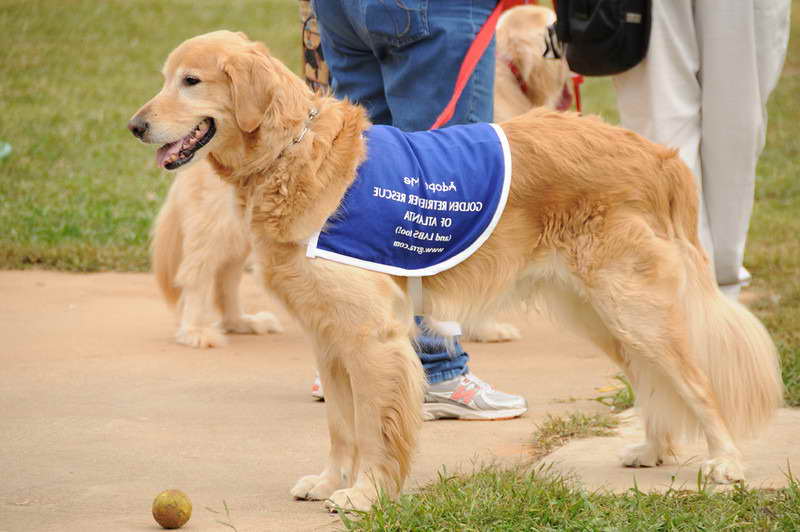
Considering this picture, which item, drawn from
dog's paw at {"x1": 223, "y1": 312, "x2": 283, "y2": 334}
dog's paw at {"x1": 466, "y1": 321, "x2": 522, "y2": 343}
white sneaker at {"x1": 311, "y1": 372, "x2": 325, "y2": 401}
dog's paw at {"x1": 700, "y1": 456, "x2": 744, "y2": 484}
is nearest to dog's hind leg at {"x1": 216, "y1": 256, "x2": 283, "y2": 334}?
dog's paw at {"x1": 223, "y1": 312, "x2": 283, "y2": 334}

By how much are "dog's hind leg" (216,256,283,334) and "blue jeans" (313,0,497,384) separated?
2001 millimetres

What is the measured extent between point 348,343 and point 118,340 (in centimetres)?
290

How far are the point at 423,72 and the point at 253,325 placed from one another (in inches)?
104

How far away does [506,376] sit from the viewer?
5492 millimetres

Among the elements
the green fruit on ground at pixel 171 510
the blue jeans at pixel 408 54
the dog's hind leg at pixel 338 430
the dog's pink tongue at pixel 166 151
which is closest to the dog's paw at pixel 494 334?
the blue jeans at pixel 408 54

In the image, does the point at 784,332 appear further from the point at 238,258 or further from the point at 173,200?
the point at 173,200

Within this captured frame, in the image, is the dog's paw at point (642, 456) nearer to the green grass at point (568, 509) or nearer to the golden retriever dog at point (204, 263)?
the green grass at point (568, 509)

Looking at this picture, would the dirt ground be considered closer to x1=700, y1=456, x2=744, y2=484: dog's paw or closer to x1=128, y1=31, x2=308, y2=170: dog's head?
x1=700, y1=456, x2=744, y2=484: dog's paw

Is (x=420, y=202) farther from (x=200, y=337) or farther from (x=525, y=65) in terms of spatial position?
(x=525, y=65)

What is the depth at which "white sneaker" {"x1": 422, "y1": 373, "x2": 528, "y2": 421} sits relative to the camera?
15.5ft

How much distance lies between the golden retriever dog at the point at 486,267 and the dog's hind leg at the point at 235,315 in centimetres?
275

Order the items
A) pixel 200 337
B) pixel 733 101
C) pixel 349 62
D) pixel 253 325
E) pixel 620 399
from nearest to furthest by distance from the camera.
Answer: pixel 349 62, pixel 620 399, pixel 733 101, pixel 200 337, pixel 253 325

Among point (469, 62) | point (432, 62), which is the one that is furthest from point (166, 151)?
point (469, 62)

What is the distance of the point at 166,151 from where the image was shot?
3.68 m
